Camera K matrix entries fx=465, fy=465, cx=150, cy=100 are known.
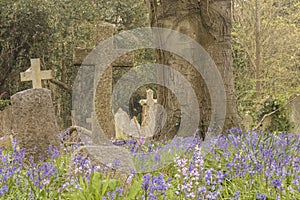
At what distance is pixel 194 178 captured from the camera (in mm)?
3592

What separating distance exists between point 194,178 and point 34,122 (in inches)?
162

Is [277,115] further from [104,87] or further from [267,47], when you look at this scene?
[267,47]

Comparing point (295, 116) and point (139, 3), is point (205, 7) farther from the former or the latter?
point (139, 3)

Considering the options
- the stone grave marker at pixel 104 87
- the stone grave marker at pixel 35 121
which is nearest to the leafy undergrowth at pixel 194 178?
the stone grave marker at pixel 35 121

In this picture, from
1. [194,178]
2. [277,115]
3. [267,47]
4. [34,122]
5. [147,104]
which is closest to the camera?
[194,178]

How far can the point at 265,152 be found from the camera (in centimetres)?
435

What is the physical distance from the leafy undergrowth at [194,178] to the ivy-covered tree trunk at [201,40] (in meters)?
1.15

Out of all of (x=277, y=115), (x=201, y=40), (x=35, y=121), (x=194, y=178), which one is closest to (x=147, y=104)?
(x=277, y=115)

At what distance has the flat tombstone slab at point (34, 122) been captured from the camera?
23.2 ft

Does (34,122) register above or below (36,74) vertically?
below

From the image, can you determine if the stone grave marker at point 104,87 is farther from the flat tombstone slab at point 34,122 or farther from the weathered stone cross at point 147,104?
the weathered stone cross at point 147,104

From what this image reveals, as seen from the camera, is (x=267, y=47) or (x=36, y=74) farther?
(x=267, y=47)

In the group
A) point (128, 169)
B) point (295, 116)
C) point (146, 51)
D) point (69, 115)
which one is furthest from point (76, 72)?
point (128, 169)

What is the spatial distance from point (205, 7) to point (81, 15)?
12223mm
